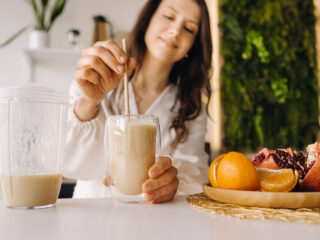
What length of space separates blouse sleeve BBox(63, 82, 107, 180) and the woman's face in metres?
0.39

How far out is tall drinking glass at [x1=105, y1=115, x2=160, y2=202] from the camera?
0.61m

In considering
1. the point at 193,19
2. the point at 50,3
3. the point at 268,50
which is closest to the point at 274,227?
the point at 193,19

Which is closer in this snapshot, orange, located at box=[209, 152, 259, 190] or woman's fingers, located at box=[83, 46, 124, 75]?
orange, located at box=[209, 152, 259, 190]

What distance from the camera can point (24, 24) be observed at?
2184mm

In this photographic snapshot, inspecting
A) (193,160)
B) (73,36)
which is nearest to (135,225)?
(193,160)

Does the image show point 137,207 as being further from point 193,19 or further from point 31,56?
point 31,56

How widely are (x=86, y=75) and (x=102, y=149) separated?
0.53 metres

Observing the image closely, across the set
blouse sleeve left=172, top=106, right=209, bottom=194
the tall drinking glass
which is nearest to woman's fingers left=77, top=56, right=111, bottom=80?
the tall drinking glass

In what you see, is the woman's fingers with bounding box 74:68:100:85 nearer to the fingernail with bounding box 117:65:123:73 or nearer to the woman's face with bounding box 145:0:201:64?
the fingernail with bounding box 117:65:123:73

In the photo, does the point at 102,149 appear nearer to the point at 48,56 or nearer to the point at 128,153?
the point at 128,153

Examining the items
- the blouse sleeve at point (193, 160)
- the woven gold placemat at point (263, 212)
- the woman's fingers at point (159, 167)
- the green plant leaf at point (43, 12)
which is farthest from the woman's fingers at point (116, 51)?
the green plant leaf at point (43, 12)

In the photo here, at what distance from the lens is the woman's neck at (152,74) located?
1496 millimetres

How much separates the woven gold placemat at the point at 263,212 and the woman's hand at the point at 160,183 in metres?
0.09

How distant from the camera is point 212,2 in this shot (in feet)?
7.91
